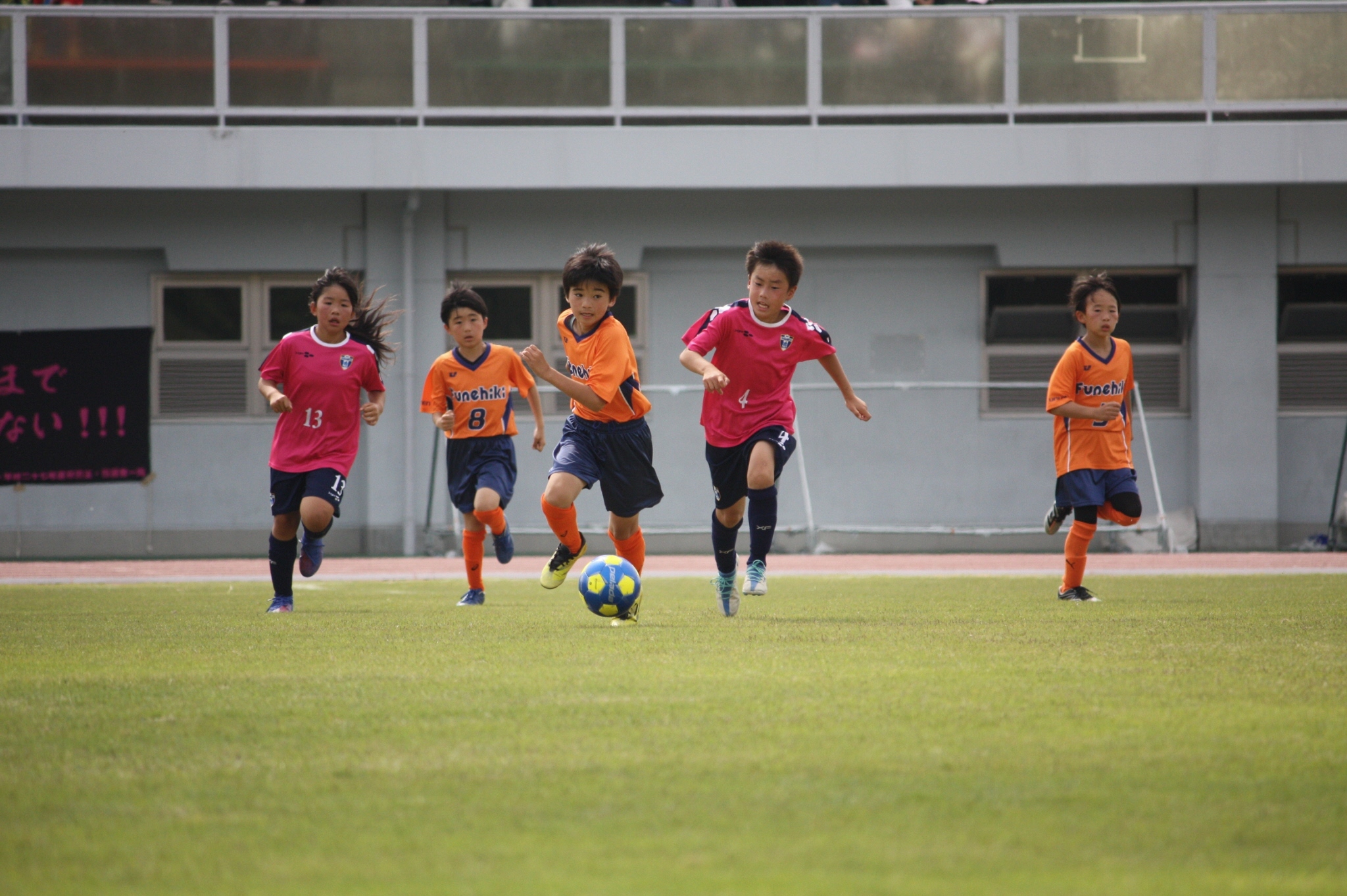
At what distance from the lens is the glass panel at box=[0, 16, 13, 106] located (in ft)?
52.5

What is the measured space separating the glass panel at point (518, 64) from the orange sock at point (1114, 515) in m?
9.28

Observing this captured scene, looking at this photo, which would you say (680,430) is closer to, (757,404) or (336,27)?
(336,27)

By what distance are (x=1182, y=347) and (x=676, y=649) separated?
12867 millimetres

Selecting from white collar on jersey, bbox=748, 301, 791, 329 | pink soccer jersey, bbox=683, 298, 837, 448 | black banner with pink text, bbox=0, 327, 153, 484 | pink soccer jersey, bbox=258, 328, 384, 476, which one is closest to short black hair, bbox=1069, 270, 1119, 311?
pink soccer jersey, bbox=683, 298, 837, 448

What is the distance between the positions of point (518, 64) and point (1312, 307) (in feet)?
31.9

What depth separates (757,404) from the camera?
7.57 m

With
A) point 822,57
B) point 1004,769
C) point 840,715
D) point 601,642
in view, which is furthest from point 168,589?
point 822,57

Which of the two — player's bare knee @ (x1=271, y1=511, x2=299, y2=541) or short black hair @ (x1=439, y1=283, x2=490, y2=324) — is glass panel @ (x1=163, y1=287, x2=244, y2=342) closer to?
short black hair @ (x1=439, y1=283, x2=490, y2=324)

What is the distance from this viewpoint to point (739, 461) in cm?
757

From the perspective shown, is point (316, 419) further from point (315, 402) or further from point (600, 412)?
point (600, 412)

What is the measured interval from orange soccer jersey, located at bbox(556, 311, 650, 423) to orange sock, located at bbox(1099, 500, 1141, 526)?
9.61 feet

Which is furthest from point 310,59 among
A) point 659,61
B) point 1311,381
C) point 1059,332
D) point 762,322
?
point 1311,381

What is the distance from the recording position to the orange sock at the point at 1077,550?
8336mm

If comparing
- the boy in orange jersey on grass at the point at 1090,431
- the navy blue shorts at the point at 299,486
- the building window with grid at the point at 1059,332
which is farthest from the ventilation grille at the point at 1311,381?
the navy blue shorts at the point at 299,486
